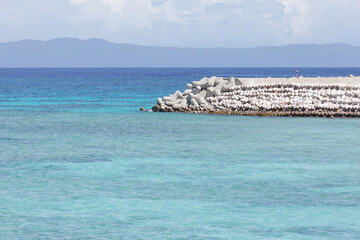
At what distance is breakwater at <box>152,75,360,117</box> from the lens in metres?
37.7

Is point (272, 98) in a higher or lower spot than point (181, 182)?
higher

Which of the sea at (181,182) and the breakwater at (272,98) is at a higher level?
the breakwater at (272,98)

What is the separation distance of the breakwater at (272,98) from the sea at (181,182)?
6302 millimetres

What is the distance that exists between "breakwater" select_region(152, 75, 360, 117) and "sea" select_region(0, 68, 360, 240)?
630 cm

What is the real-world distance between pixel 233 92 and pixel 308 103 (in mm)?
4847

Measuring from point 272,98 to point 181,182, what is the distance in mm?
22705

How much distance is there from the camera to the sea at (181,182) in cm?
1294

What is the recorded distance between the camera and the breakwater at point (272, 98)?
124ft

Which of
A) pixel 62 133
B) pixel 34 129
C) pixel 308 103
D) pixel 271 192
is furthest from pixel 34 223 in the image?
pixel 308 103

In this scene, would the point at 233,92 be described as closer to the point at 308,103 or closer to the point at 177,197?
the point at 308,103

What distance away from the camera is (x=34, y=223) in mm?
13164

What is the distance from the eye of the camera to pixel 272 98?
39344 mm

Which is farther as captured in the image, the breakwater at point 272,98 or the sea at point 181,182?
the breakwater at point 272,98

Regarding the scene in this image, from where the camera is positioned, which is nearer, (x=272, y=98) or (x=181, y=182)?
(x=181, y=182)
